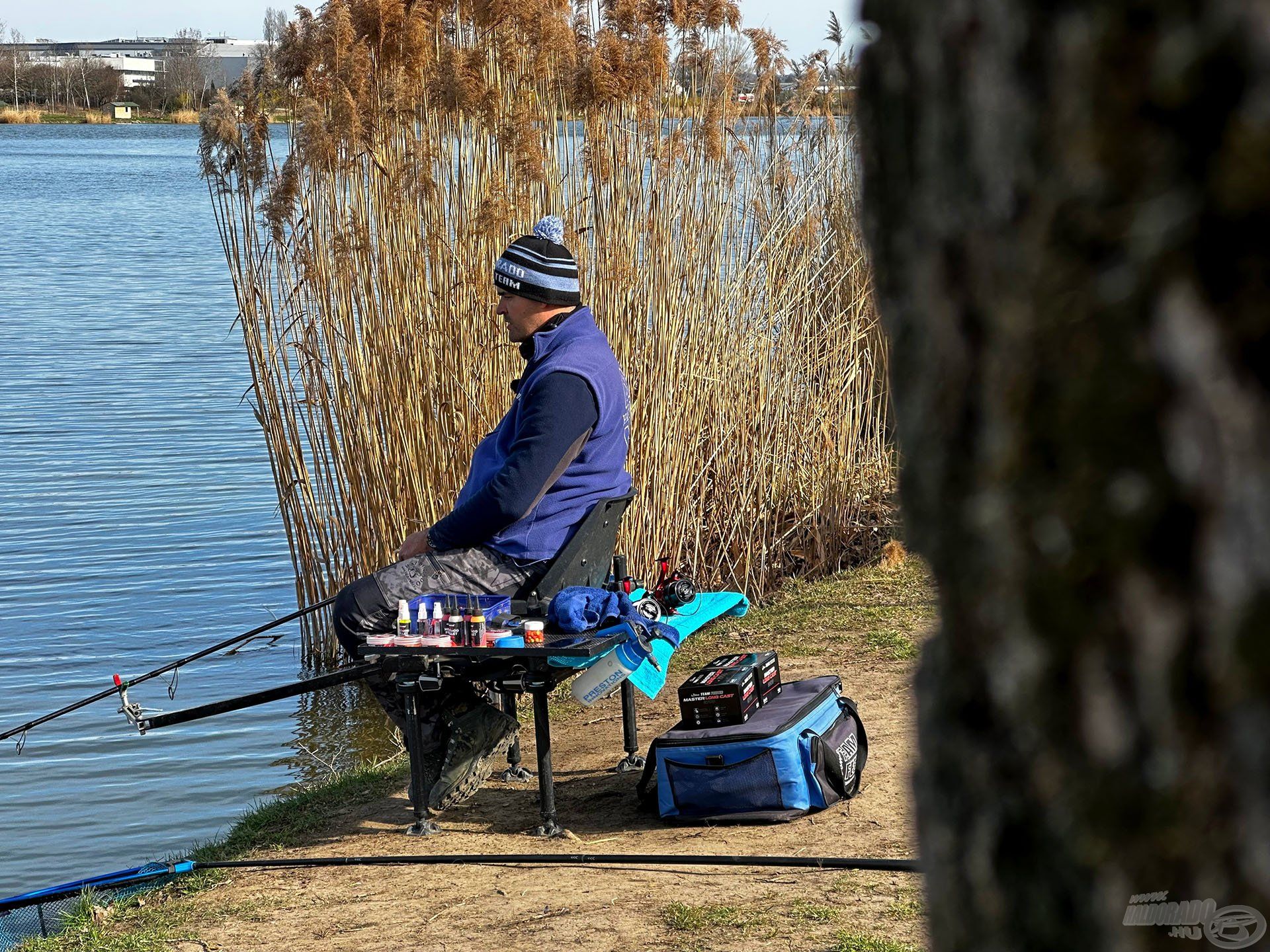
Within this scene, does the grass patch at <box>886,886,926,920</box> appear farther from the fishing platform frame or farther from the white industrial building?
the white industrial building

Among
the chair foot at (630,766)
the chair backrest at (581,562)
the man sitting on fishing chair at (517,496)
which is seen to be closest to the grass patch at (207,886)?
the man sitting on fishing chair at (517,496)

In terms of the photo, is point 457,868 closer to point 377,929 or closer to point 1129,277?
point 377,929

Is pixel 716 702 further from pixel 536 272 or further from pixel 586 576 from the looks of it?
pixel 536 272

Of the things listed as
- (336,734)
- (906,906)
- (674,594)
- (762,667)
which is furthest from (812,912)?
(336,734)

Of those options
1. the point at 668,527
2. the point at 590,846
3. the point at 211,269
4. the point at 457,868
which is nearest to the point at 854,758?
the point at 590,846

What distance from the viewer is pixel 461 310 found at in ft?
17.4

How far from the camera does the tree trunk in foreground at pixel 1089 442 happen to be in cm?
57

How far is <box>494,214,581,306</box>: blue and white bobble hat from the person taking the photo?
426 centimetres

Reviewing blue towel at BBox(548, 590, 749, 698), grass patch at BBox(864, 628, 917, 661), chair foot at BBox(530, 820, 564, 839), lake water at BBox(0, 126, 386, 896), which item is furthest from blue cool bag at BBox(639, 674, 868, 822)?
lake water at BBox(0, 126, 386, 896)

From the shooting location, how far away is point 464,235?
5324 millimetres

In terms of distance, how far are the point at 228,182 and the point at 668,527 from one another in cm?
228

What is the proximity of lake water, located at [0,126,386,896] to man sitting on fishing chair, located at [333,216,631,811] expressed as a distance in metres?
1.41

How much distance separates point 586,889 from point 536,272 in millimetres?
1832

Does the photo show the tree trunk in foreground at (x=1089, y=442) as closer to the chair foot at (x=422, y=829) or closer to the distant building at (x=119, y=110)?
the chair foot at (x=422, y=829)
